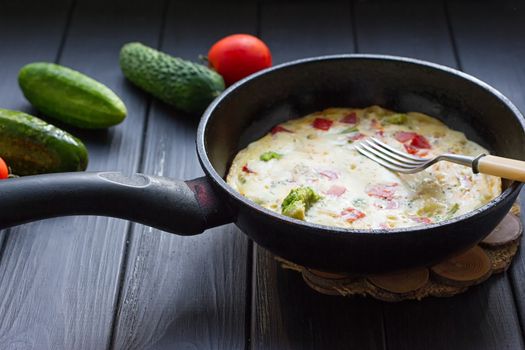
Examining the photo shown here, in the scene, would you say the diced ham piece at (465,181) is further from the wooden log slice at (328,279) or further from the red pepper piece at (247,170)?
the red pepper piece at (247,170)

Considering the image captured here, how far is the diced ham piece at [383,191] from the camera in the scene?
1.84m

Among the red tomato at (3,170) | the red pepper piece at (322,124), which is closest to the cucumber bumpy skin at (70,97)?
the red tomato at (3,170)

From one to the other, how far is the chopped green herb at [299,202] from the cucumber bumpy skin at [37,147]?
0.74 m

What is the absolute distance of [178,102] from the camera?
2.50m

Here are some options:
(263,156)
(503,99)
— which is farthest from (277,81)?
(503,99)

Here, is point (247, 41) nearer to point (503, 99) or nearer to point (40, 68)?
point (40, 68)

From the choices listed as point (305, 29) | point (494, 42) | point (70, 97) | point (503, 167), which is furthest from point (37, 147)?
point (494, 42)

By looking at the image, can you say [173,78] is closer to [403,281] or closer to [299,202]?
[299,202]

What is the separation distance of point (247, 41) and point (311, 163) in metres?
0.79

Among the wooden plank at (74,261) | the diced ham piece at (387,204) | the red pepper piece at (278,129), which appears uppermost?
the diced ham piece at (387,204)

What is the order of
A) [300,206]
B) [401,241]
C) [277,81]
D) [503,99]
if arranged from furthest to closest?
[277,81] < [503,99] < [300,206] < [401,241]

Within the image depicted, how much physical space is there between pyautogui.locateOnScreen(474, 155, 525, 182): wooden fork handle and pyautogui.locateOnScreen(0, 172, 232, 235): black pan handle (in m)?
0.60

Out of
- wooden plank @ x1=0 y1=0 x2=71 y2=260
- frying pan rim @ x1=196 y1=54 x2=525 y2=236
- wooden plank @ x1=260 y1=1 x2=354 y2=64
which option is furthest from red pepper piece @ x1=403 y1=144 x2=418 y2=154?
wooden plank @ x1=0 y1=0 x2=71 y2=260

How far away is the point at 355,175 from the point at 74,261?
30.1 inches
